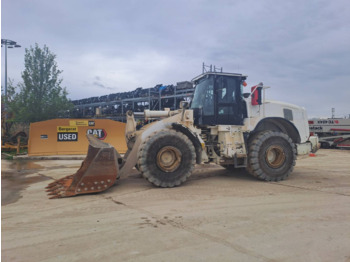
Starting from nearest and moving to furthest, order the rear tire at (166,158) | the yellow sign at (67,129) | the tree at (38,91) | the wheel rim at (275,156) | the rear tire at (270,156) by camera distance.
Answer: the rear tire at (166,158)
the rear tire at (270,156)
the wheel rim at (275,156)
the yellow sign at (67,129)
the tree at (38,91)

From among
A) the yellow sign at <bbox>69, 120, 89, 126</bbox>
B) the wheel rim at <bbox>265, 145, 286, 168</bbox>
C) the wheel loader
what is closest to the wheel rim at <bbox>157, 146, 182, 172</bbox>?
the wheel loader

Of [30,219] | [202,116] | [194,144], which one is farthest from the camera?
[202,116]

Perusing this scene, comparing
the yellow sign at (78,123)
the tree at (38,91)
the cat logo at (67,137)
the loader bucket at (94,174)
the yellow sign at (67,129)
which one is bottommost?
the loader bucket at (94,174)

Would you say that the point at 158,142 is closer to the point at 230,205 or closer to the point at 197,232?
the point at 230,205

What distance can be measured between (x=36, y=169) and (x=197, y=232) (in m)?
8.50

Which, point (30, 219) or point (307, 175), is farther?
point (307, 175)

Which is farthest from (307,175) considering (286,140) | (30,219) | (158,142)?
(30,219)

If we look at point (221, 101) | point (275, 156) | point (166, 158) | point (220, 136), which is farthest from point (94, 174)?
point (275, 156)

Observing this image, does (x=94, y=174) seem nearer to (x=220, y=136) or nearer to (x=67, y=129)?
(x=220, y=136)

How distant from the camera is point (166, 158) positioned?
20.9 ft

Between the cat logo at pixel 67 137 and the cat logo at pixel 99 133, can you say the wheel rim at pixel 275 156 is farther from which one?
the cat logo at pixel 67 137

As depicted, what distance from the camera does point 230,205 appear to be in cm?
509

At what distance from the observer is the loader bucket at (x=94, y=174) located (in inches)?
227

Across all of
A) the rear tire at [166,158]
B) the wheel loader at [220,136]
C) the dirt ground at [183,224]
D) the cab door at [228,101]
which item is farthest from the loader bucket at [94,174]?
the cab door at [228,101]
